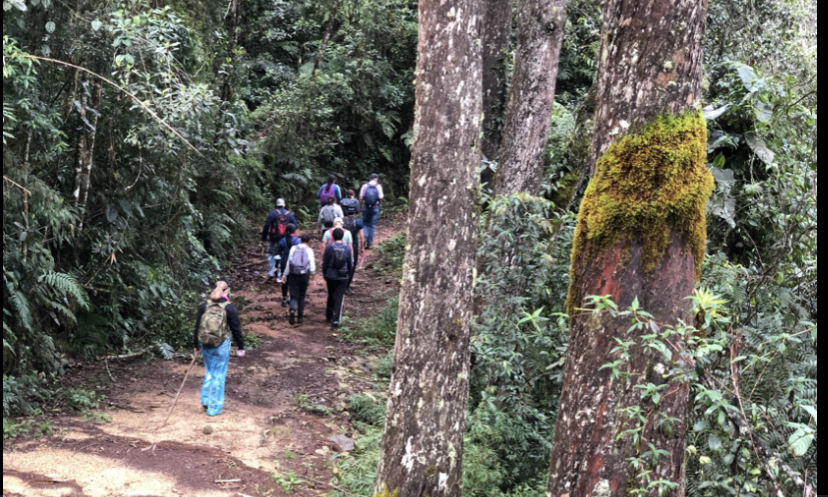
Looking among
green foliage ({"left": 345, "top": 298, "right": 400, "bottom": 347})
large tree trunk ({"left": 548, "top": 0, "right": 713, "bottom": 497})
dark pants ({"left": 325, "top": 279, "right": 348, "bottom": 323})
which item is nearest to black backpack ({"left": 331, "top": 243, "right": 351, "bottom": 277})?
dark pants ({"left": 325, "top": 279, "right": 348, "bottom": 323})

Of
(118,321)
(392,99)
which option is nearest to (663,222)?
(118,321)

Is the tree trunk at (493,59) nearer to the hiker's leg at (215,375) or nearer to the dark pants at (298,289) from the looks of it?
the dark pants at (298,289)

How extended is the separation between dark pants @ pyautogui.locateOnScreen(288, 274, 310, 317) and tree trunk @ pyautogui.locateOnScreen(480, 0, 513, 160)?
4526 mm

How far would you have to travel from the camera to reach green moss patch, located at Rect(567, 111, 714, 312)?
12.4 feet

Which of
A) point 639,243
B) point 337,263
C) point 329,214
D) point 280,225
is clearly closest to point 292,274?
point 337,263

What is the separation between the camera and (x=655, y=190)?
3.83 metres

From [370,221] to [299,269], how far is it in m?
6.22

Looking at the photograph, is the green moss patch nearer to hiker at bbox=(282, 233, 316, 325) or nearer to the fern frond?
the fern frond

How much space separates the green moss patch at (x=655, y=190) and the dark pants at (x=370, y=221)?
48.4 ft

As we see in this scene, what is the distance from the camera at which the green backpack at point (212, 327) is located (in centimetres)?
885

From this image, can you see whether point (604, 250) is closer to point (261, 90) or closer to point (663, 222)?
point (663, 222)

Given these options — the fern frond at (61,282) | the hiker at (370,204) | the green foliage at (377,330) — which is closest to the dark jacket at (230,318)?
the fern frond at (61,282)

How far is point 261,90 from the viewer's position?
21938 mm

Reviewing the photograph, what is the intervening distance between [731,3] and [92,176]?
40.6ft
